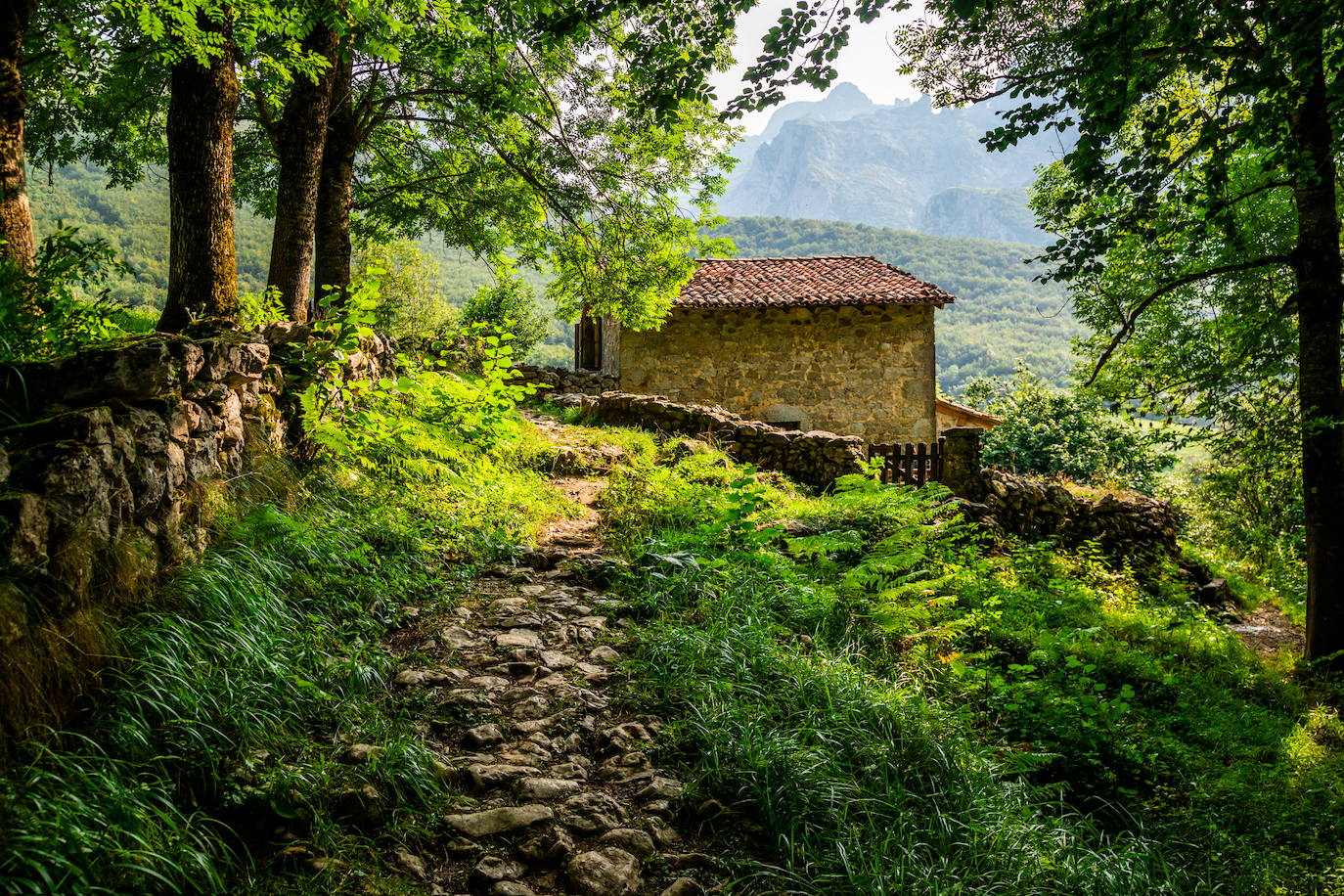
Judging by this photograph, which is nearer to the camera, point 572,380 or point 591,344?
point 572,380

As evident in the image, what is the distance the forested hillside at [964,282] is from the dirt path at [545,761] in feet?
195

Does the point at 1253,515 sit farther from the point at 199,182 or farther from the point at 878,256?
the point at 878,256

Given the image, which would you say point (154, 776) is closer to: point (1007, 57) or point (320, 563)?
point (320, 563)

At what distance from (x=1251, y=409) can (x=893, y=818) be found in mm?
9152

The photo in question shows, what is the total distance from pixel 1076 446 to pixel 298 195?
1824 cm

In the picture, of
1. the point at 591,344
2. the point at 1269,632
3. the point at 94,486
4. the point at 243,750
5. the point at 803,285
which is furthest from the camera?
the point at 591,344

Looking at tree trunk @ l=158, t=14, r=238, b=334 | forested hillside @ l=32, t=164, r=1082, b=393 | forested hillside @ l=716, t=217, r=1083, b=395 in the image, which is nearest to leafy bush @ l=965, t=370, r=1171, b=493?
tree trunk @ l=158, t=14, r=238, b=334

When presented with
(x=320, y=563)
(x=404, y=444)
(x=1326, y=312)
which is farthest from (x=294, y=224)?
(x=1326, y=312)

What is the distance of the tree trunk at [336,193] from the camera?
8.38 meters

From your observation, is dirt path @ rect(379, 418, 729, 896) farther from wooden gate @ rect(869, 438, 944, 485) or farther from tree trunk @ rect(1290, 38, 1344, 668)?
wooden gate @ rect(869, 438, 944, 485)

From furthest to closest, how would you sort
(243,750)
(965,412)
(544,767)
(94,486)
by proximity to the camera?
(965,412)
(544,767)
(94,486)
(243,750)

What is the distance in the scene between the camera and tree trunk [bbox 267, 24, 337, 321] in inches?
262

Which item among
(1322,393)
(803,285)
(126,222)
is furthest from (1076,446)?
(126,222)

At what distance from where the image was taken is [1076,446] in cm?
1809
